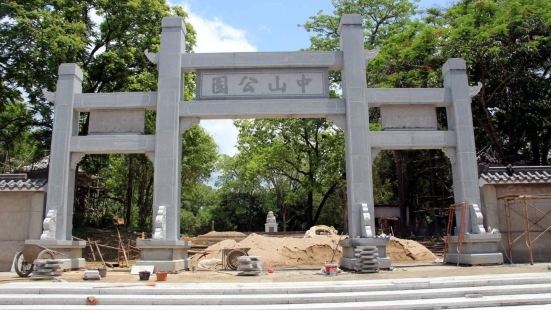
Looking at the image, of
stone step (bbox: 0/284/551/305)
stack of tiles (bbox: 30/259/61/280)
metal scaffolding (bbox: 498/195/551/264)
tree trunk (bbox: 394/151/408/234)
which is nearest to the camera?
stone step (bbox: 0/284/551/305)

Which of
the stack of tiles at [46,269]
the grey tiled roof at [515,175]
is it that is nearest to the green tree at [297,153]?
the grey tiled roof at [515,175]

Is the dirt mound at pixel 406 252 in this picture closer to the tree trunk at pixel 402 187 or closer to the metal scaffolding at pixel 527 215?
the metal scaffolding at pixel 527 215

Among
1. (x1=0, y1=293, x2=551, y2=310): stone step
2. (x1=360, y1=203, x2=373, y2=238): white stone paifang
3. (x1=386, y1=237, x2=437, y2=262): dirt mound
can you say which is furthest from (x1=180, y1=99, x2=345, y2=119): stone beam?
(x1=386, y1=237, x2=437, y2=262): dirt mound

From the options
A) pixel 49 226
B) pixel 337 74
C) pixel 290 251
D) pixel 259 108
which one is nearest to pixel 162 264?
pixel 49 226

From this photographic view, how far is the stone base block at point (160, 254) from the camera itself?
35.4 feet

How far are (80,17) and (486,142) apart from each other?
18765 millimetres

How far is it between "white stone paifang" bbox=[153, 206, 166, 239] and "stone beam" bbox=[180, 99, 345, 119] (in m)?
2.46

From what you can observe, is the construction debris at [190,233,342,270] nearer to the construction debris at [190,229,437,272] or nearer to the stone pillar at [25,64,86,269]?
the construction debris at [190,229,437,272]

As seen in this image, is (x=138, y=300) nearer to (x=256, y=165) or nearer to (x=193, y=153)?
(x=193, y=153)

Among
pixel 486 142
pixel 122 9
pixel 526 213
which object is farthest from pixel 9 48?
pixel 486 142

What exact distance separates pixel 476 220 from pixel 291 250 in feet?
19.8

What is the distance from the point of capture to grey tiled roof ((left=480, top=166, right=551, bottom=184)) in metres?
12.0

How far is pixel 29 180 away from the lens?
12031 millimetres

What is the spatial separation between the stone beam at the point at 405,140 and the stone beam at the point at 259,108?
43.3 inches
